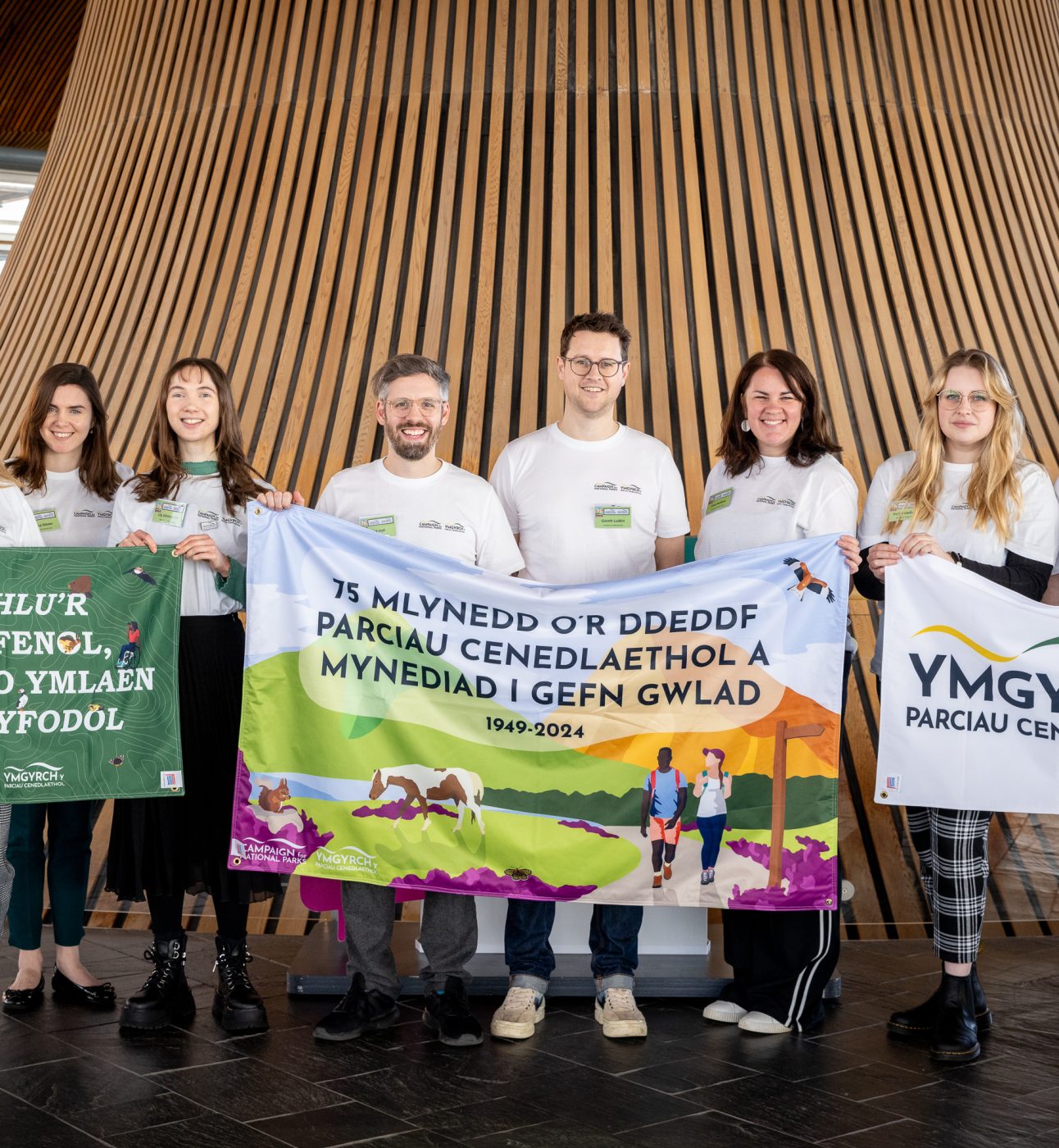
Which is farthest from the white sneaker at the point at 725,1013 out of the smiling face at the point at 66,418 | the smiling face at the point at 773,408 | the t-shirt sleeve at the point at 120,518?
the smiling face at the point at 66,418

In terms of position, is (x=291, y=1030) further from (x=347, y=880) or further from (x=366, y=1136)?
(x=366, y=1136)

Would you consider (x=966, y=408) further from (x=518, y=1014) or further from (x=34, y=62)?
(x=34, y=62)

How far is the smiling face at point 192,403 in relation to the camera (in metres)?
3.47

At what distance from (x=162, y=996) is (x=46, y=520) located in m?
1.43

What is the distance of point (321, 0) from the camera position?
6.21 metres

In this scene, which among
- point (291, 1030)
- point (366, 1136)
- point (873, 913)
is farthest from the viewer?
point (873, 913)

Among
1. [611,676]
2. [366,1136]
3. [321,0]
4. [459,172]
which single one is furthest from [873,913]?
[321,0]

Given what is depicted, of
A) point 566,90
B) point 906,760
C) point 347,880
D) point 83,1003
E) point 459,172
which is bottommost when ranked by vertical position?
point 83,1003

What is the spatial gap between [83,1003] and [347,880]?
89 centimetres

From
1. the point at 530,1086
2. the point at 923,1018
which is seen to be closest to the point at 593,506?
the point at 530,1086

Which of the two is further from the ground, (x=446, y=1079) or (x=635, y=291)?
(x=635, y=291)

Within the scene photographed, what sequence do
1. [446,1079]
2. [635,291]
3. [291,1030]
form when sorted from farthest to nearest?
[635,291] < [291,1030] < [446,1079]

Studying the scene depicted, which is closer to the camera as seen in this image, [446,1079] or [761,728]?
[446,1079]

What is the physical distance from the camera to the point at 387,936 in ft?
11.3
